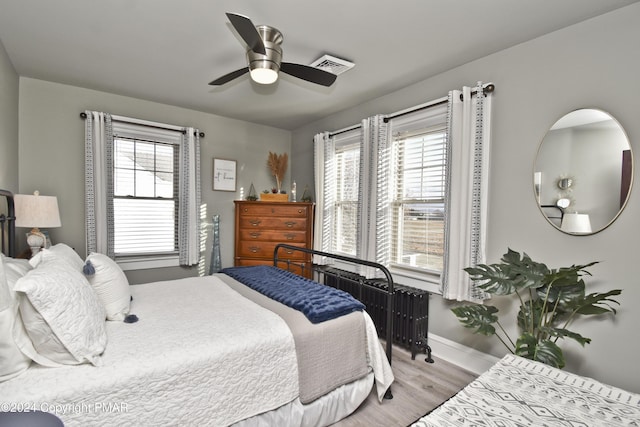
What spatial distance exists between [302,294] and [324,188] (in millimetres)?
2098

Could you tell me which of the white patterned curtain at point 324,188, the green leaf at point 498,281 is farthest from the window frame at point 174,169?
the green leaf at point 498,281

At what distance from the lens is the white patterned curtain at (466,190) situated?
2428 mm

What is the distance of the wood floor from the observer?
1.93 m

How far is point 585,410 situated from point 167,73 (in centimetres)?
363

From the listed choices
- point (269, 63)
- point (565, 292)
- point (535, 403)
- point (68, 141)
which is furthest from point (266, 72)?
point (68, 141)

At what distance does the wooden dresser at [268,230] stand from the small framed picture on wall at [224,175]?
0.51 meters

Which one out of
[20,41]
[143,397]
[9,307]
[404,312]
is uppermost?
[20,41]

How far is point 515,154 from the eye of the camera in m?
2.33

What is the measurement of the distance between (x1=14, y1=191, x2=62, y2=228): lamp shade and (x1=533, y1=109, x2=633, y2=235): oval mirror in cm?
372

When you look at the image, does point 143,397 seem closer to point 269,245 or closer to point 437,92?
point 269,245

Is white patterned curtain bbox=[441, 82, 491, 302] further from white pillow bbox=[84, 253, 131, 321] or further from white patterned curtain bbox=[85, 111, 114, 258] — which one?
white patterned curtain bbox=[85, 111, 114, 258]

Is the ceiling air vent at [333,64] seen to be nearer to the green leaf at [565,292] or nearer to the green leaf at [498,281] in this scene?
the green leaf at [498,281]

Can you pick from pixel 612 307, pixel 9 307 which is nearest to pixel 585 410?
pixel 612 307

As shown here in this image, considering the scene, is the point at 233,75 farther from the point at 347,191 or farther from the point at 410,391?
the point at 410,391
